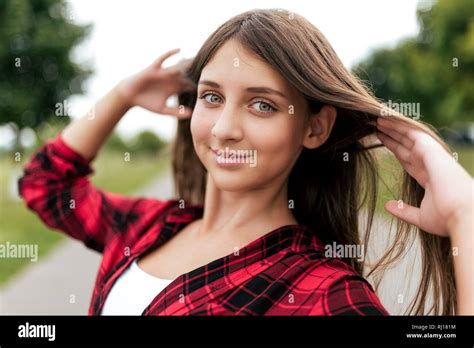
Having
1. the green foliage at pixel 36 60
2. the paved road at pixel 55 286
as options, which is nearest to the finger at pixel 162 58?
the paved road at pixel 55 286

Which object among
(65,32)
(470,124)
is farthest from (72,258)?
(470,124)

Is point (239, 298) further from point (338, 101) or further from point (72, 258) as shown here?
point (72, 258)

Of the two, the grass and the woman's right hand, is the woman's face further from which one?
the grass

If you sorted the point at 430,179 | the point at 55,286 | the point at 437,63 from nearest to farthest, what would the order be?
the point at 430,179 → the point at 55,286 → the point at 437,63

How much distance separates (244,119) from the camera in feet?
4.84

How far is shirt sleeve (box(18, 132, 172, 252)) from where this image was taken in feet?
6.59

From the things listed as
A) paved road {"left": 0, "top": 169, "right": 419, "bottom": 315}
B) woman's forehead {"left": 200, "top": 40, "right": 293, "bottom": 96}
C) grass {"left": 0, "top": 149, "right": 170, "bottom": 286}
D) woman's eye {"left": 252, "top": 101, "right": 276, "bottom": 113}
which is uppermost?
woman's forehead {"left": 200, "top": 40, "right": 293, "bottom": 96}

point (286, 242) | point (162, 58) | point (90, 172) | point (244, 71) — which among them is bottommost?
point (286, 242)

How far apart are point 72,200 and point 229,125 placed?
0.82m

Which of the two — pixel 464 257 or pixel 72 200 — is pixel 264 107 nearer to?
pixel 464 257

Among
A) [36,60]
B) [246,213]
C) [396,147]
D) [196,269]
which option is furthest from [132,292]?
[36,60]

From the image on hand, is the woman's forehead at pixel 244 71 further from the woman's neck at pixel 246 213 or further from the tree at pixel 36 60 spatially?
the tree at pixel 36 60

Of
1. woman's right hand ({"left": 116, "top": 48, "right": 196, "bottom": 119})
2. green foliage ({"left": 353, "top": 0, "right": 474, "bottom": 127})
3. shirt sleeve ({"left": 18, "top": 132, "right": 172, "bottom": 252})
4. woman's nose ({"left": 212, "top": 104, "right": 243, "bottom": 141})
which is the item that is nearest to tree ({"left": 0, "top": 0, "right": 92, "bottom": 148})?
green foliage ({"left": 353, "top": 0, "right": 474, "bottom": 127})

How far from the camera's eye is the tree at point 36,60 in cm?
1049
